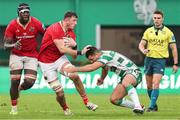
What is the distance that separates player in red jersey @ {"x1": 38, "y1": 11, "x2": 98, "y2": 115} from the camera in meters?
17.9

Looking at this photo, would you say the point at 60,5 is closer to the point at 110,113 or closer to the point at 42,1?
the point at 42,1

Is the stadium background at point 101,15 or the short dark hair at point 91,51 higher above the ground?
the short dark hair at point 91,51

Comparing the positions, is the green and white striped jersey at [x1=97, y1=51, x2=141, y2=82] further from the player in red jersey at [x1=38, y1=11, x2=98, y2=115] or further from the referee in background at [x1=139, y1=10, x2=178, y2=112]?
the referee in background at [x1=139, y1=10, x2=178, y2=112]

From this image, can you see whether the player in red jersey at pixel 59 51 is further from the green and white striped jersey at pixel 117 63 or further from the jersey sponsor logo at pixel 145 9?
the jersey sponsor logo at pixel 145 9

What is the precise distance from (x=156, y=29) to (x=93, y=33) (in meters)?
20.8

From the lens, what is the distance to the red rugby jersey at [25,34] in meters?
18.8

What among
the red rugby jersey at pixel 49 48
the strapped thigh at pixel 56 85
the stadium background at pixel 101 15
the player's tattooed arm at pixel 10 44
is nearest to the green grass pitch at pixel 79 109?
the strapped thigh at pixel 56 85

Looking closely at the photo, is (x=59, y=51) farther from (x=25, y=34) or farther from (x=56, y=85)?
(x=25, y=34)

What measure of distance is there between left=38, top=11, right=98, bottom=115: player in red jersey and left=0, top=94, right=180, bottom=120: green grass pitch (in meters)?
0.56

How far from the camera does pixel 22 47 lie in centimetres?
1889

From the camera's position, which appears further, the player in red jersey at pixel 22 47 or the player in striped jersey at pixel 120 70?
the player in red jersey at pixel 22 47

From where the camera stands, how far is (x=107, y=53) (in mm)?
17453

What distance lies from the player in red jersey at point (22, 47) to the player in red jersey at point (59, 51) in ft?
1.87

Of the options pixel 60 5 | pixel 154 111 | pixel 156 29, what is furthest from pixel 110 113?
pixel 60 5
